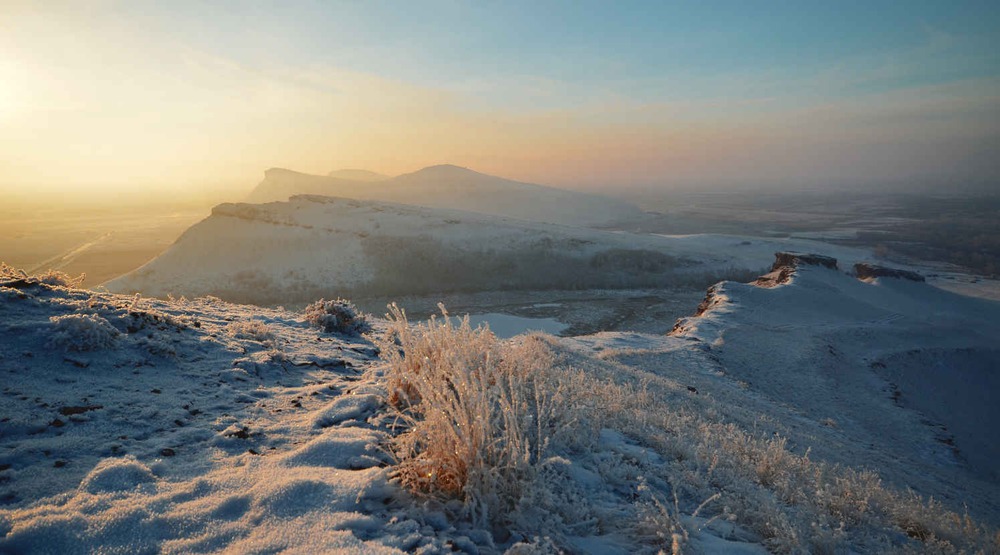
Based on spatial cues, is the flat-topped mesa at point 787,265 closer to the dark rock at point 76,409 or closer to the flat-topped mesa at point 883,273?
the flat-topped mesa at point 883,273

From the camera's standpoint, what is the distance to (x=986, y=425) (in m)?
15.0

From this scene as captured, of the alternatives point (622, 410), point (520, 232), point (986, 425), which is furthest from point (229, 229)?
point (986, 425)

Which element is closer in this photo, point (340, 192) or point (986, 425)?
point (986, 425)

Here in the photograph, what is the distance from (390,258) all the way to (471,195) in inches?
4022

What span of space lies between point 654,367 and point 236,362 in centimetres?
1127

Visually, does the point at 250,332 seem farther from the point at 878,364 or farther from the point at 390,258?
the point at 390,258

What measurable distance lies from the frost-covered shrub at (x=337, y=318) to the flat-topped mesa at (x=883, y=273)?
3639 centimetres

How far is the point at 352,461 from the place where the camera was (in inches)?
128

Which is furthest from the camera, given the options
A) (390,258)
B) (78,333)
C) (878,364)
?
(390,258)

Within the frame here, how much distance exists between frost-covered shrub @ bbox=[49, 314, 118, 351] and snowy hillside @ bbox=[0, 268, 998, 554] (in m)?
0.02

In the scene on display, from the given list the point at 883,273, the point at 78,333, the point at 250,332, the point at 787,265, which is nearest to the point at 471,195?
the point at 787,265

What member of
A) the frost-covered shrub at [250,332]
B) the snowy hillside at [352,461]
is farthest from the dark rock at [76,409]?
the frost-covered shrub at [250,332]

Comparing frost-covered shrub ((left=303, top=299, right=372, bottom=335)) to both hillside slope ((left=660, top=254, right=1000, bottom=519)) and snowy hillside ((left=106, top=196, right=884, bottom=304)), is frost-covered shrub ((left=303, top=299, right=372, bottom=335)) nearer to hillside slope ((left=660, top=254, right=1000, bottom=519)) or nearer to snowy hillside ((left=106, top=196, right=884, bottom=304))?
hillside slope ((left=660, top=254, right=1000, bottom=519))

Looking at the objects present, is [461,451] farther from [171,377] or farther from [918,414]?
[918,414]
